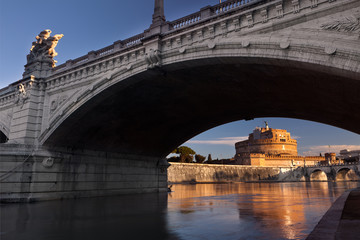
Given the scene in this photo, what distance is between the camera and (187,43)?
12609mm

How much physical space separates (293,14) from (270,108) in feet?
31.8

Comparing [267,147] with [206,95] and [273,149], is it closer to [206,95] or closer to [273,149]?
[273,149]

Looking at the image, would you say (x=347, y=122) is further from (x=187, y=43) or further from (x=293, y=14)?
(x=187, y=43)

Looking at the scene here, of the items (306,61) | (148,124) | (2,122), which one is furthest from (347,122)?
(2,122)

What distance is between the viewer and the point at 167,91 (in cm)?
1620

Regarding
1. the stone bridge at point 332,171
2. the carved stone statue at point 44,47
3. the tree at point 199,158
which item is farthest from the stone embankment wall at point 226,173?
the carved stone statue at point 44,47

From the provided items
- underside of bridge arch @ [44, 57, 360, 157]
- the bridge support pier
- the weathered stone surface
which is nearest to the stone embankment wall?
the weathered stone surface

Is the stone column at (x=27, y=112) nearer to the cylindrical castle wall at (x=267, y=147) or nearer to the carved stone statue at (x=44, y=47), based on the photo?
the carved stone statue at (x=44, y=47)

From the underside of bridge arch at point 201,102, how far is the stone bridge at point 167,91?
7cm

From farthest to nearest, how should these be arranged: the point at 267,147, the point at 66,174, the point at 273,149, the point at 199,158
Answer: the point at 267,147, the point at 273,149, the point at 199,158, the point at 66,174

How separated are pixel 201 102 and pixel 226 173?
55959 millimetres

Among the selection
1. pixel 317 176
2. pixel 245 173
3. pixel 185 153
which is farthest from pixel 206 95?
pixel 317 176

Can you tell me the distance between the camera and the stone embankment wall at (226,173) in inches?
2238

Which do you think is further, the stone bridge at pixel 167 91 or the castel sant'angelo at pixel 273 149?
the castel sant'angelo at pixel 273 149
